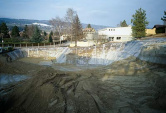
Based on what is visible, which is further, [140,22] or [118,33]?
[118,33]

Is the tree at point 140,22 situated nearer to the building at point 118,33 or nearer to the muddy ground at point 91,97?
the building at point 118,33

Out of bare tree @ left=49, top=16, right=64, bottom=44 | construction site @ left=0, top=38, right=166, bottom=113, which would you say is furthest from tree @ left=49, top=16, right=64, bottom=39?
construction site @ left=0, top=38, right=166, bottom=113

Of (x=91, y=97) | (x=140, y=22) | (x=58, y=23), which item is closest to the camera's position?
(x=91, y=97)

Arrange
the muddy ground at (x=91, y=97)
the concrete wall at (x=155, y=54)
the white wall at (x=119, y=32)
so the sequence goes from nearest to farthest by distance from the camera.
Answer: the muddy ground at (x=91, y=97) → the concrete wall at (x=155, y=54) → the white wall at (x=119, y=32)

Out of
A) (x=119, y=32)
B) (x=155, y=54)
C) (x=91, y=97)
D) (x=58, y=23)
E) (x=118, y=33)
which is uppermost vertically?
(x=58, y=23)

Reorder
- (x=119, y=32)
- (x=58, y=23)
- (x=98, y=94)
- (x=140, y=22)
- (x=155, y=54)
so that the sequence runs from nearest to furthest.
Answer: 1. (x=98, y=94)
2. (x=155, y=54)
3. (x=140, y=22)
4. (x=119, y=32)
5. (x=58, y=23)

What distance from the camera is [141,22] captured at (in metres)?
27.1

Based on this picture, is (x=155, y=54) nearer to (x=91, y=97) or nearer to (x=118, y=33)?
(x=91, y=97)

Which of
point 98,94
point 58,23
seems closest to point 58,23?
point 58,23

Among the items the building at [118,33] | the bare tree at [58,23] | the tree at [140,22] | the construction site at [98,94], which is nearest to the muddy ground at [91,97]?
the construction site at [98,94]

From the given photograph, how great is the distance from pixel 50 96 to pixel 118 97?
12.2 ft

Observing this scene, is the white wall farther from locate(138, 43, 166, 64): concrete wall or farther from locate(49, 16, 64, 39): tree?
locate(138, 43, 166, 64): concrete wall

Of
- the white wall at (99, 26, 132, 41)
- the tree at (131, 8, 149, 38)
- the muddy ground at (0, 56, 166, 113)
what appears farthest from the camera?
the white wall at (99, 26, 132, 41)

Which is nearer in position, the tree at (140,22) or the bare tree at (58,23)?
the tree at (140,22)
